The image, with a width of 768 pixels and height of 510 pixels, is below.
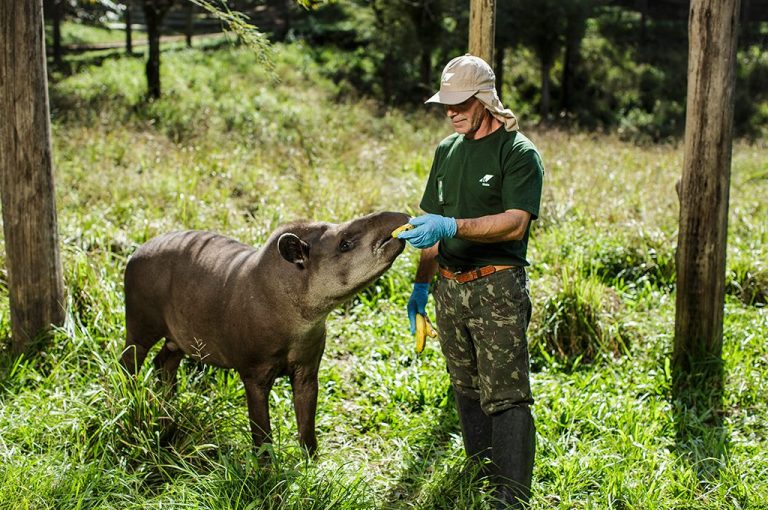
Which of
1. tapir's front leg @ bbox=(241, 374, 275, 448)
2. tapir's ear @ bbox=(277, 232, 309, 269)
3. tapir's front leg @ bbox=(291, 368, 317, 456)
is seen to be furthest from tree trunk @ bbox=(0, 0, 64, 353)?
tapir's ear @ bbox=(277, 232, 309, 269)

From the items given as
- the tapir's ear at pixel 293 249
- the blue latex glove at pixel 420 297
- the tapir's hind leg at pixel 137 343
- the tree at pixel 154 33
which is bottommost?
the tapir's hind leg at pixel 137 343

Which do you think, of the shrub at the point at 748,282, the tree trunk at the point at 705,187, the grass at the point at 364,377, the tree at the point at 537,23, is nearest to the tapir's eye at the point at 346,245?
the grass at the point at 364,377

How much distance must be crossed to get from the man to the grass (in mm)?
367

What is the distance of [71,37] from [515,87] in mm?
16340

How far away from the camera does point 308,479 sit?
3648mm

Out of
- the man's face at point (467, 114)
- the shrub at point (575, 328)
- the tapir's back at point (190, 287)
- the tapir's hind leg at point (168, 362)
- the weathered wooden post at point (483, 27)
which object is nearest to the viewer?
the man's face at point (467, 114)

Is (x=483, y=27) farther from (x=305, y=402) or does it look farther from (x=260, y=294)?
(x=305, y=402)

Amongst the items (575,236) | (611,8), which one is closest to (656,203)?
(575,236)

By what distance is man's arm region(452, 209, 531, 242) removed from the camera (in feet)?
12.0

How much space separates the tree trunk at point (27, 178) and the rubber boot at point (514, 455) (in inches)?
136

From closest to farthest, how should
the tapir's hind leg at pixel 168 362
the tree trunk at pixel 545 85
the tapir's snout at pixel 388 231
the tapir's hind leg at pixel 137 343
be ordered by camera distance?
the tapir's snout at pixel 388 231 < the tapir's hind leg at pixel 137 343 < the tapir's hind leg at pixel 168 362 < the tree trunk at pixel 545 85

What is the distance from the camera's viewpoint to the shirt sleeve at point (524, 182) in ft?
12.0

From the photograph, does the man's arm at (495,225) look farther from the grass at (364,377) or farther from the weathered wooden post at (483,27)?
the weathered wooden post at (483,27)

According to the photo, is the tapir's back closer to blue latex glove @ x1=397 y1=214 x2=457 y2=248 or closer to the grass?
the grass
